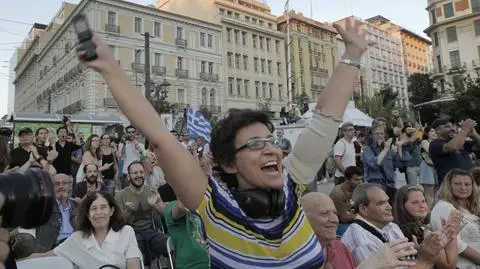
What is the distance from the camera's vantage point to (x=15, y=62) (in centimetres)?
6644

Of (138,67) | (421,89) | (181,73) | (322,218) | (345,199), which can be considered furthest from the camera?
(421,89)

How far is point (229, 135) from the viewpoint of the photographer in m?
Result: 1.86

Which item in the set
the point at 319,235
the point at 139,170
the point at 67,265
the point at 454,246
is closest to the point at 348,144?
the point at 139,170

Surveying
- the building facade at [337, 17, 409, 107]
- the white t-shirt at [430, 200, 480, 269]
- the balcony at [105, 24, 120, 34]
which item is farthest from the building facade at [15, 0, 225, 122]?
the white t-shirt at [430, 200, 480, 269]

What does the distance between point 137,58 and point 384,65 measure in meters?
55.2

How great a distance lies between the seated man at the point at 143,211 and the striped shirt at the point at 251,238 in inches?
154

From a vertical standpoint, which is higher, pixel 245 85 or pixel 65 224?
pixel 245 85

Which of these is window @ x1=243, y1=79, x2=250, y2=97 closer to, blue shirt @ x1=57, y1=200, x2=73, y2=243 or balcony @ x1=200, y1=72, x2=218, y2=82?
balcony @ x1=200, y1=72, x2=218, y2=82

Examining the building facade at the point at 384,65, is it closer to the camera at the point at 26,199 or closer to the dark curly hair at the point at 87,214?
the dark curly hair at the point at 87,214

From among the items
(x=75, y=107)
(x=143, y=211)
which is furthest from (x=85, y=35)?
(x=75, y=107)

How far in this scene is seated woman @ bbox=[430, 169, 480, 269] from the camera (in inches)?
161

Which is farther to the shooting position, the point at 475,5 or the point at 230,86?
the point at 475,5

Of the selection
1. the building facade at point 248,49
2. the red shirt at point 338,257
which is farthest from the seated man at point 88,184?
the building facade at point 248,49

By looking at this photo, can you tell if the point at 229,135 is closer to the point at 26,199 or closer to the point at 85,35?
the point at 85,35
